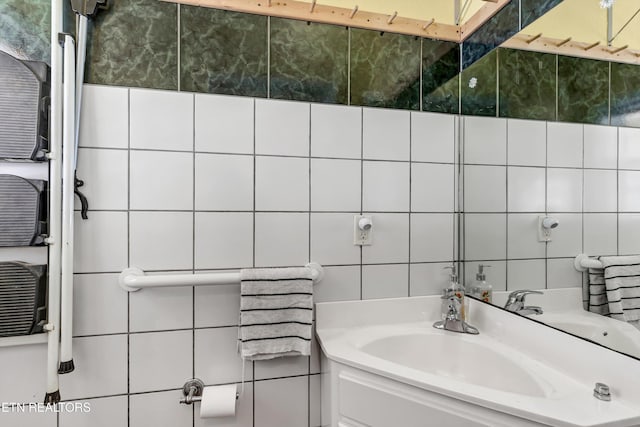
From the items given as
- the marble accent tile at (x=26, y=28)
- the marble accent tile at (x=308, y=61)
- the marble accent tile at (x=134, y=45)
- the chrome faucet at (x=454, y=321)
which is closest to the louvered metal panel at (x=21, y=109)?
the marble accent tile at (x=26, y=28)

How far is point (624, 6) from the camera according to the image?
31.6 inches

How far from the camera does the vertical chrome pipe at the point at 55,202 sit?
3.07 feet

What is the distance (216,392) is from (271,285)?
16.4 inches

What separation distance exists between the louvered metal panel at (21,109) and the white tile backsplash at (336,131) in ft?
2.97

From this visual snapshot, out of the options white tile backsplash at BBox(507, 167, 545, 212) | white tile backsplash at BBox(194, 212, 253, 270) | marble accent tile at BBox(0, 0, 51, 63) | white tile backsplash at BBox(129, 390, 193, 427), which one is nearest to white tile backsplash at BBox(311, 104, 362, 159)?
white tile backsplash at BBox(194, 212, 253, 270)

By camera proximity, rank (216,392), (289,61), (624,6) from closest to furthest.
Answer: (624,6) → (216,392) → (289,61)

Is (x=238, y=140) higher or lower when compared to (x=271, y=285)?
higher

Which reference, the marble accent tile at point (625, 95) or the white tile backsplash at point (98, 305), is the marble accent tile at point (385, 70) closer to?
the marble accent tile at point (625, 95)

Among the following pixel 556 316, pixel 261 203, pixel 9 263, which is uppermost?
pixel 261 203

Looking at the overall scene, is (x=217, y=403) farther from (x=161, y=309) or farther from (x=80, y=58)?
(x=80, y=58)

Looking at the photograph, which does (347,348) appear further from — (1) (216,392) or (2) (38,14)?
(2) (38,14)

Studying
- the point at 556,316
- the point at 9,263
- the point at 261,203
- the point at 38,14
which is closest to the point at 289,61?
the point at 261,203

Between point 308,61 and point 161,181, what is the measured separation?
727 millimetres

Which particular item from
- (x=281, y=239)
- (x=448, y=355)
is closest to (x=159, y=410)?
(x=281, y=239)
